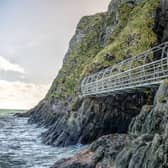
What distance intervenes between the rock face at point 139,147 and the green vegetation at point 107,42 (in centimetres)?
3185

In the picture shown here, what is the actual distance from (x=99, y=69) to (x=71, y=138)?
Result: 16.1 metres

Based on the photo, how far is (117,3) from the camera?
309 ft

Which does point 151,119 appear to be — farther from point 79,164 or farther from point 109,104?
point 109,104

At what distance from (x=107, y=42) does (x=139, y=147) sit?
58.5 metres

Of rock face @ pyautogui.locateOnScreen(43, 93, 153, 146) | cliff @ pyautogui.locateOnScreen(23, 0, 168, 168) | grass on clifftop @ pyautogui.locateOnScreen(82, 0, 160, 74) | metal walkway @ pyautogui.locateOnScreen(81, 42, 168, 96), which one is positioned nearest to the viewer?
cliff @ pyautogui.locateOnScreen(23, 0, 168, 168)

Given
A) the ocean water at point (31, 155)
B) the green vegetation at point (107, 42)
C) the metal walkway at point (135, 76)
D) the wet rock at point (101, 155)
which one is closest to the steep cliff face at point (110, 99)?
the green vegetation at point (107, 42)

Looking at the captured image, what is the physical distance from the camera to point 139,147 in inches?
925

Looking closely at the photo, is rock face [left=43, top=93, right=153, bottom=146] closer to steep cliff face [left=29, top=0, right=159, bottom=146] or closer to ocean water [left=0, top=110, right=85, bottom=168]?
steep cliff face [left=29, top=0, right=159, bottom=146]

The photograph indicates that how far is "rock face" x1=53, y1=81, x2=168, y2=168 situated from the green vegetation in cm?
3185

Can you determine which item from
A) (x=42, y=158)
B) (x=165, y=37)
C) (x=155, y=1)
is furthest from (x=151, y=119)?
(x=155, y=1)

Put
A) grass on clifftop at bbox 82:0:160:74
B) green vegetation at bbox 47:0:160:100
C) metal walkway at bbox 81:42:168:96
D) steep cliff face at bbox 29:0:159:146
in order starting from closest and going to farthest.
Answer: metal walkway at bbox 81:42:168:96, steep cliff face at bbox 29:0:159:146, grass on clifftop at bbox 82:0:160:74, green vegetation at bbox 47:0:160:100

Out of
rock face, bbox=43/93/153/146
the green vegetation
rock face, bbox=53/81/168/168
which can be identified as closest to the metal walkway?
rock face, bbox=43/93/153/146

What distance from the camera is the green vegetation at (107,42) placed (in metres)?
63.3

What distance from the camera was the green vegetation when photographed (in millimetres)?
63278
